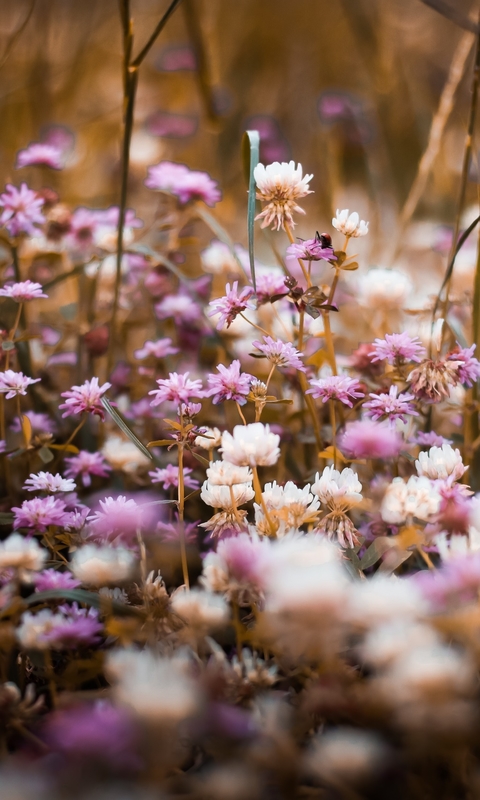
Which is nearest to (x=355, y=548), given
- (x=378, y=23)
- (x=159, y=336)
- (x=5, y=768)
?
(x=5, y=768)

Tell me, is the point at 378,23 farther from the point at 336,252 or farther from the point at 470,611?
the point at 470,611

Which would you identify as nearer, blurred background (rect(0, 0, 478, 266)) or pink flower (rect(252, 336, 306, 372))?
pink flower (rect(252, 336, 306, 372))

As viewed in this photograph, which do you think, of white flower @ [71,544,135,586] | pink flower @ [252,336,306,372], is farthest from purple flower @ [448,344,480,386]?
white flower @ [71,544,135,586]

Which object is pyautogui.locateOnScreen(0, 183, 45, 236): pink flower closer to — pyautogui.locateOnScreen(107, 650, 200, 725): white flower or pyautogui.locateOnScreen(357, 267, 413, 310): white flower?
pyautogui.locateOnScreen(357, 267, 413, 310): white flower

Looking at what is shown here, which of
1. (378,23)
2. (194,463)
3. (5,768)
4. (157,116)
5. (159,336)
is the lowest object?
(5,768)

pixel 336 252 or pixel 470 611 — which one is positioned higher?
pixel 336 252

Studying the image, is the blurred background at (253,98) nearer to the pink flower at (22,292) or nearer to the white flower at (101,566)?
the pink flower at (22,292)
